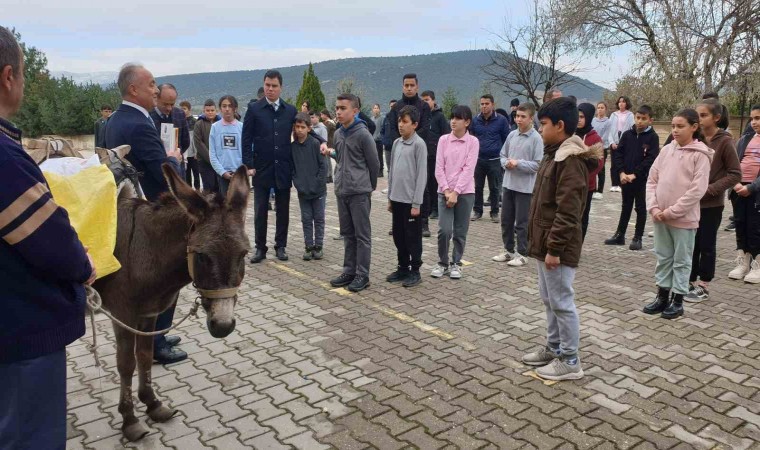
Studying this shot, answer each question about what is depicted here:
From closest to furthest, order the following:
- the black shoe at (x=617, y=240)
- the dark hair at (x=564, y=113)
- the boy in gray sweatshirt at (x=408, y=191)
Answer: the dark hair at (x=564, y=113), the boy in gray sweatshirt at (x=408, y=191), the black shoe at (x=617, y=240)

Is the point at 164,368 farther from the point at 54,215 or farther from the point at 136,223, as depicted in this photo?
the point at 54,215

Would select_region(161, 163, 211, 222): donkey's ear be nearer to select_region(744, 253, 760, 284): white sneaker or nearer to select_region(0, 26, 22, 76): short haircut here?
select_region(0, 26, 22, 76): short haircut

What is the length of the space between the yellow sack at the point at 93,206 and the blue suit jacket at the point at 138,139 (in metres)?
1.02

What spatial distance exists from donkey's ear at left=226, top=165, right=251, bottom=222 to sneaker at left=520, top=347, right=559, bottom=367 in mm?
2757

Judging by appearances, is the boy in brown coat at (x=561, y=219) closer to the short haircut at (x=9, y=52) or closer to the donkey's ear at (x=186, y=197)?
the donkey's ear at (x=186, y=197)

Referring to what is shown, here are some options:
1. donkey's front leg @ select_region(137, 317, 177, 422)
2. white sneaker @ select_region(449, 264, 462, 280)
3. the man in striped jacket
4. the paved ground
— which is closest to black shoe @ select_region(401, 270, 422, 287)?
the paved ground

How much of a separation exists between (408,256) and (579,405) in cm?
330

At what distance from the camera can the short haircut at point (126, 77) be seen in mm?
4191

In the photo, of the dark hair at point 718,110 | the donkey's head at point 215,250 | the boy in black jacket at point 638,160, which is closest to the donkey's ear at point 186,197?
the donkey's head at point 215,250

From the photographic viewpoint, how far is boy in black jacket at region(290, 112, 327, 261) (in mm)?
7953

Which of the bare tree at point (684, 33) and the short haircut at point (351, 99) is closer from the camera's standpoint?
the short haircut at point (351, 99)

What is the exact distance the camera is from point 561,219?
13.3 feet

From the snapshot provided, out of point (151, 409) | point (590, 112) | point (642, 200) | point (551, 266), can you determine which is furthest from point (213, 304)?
point (642, 200)

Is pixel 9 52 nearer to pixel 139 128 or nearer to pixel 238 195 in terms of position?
pixel 238 195
